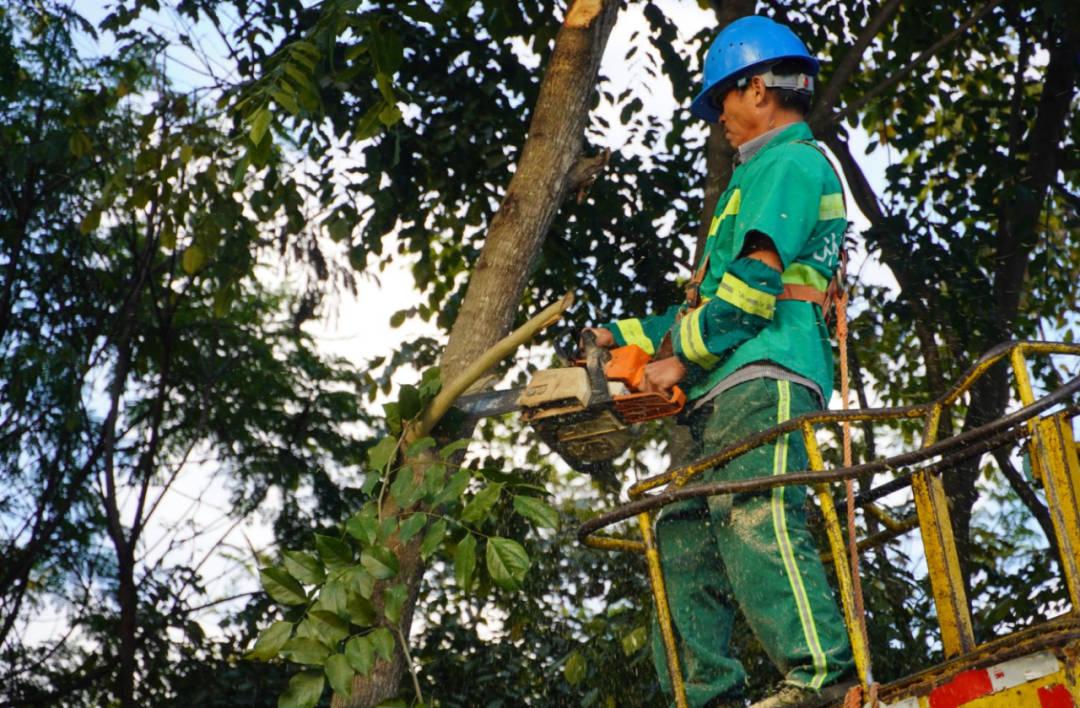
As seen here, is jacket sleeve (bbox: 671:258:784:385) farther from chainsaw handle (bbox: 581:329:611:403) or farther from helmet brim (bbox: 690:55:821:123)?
helmet brim (bbox: 690:55:821:123)

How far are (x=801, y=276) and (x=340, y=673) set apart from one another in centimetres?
169

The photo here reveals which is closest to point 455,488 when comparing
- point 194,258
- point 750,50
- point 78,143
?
point 750,50

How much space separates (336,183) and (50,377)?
103 inches

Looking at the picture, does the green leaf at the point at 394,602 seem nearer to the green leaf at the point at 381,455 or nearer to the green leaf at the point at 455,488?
the green leaf at the point at 455,488

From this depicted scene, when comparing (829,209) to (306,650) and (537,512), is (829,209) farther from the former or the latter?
(306,650)

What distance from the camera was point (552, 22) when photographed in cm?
742

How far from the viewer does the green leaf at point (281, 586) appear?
3.86m

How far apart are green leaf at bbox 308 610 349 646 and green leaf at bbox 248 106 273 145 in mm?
1632

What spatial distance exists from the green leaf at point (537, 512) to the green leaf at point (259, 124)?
152 cm

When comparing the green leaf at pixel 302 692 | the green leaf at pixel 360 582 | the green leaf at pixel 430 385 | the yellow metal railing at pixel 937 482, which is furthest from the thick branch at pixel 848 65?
the green leaf at pixel 302 692

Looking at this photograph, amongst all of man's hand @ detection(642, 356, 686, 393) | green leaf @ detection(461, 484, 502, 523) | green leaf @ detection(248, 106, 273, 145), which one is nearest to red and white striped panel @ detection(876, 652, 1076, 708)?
man's hand @ detection(642, 356, 686, 393)

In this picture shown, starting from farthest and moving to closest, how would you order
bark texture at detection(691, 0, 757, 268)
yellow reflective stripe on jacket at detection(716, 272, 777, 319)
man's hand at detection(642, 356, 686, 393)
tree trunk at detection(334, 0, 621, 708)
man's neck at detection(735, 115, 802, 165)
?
bark texture at detection(691, 0, 757, 268) → tree trunk at detection(334, 0, 621, 708) → man's neck at detection(735, 115, 802, 165) → man's hand at detection(642, 356, 686, 393) → yellow reflective stripe on jacket at detection(716, 272, 777, 319)

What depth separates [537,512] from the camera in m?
3.95

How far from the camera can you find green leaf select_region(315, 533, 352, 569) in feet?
12.8
